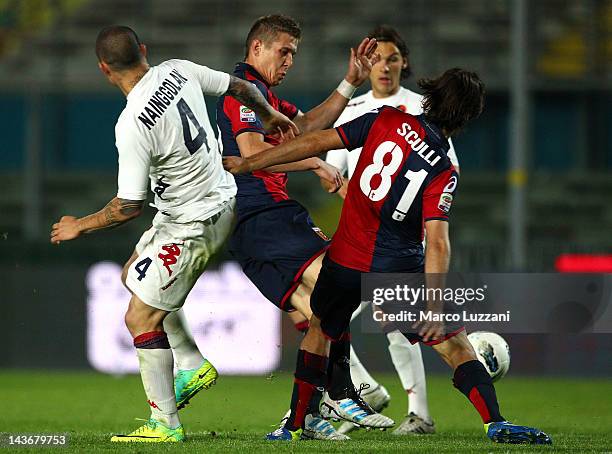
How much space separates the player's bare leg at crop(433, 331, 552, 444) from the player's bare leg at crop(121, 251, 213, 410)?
135cm

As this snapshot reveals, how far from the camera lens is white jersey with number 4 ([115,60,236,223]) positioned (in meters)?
6.24

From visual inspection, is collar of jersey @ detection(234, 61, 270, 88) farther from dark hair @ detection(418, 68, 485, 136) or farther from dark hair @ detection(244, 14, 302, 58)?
dark hair @ detection(418, 68, 485, 136)

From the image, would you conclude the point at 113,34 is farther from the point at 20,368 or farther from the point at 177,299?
the point at 20,368

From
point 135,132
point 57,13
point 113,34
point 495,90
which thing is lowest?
point 135,132

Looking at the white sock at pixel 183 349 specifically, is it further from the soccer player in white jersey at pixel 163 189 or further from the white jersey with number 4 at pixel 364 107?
the white jersey with number 4 at pixel 364 107

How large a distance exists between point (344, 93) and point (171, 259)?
1424 mm

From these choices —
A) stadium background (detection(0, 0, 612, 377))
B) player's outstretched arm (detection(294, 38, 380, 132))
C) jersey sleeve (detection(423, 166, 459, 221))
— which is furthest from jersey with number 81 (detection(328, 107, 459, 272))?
stadium background (detection(0, 0, 612, 377))

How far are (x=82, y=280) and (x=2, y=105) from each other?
24.1 ft

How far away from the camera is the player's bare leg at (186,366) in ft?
23.2

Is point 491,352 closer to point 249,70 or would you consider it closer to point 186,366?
point 186,366

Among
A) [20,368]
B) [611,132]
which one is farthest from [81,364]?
Result: [611,132]

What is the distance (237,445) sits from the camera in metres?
6.31

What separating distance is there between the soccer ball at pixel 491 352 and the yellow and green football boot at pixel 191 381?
145 centimetres

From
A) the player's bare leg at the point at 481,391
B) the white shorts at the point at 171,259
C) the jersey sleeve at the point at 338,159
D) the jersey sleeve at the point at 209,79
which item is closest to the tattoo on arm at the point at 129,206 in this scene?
the white shorts at the point at 171,259
